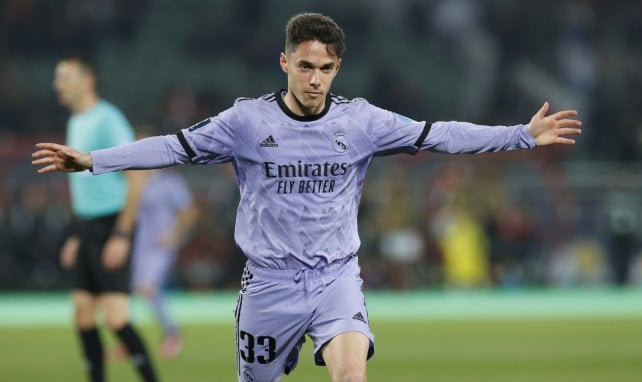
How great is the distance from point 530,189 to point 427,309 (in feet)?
14.1

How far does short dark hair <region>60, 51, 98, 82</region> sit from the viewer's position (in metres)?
9.23

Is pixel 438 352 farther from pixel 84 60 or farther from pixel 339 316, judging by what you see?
pixel 339 316

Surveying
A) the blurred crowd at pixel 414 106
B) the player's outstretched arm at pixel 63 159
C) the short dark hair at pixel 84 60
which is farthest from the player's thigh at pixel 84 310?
the blurred crowd at pixel 414 106

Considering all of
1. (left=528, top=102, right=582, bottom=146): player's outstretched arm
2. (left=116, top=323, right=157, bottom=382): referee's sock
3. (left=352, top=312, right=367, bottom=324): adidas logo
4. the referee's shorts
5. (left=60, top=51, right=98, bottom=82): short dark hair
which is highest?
(left=60, top=51, right=98, bottom=82): short dark hair

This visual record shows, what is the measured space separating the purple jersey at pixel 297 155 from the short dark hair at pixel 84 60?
3.04 m

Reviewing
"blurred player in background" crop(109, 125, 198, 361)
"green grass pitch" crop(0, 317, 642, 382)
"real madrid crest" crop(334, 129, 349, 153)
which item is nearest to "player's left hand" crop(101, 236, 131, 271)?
"green grass pitch" crop(0, 317, 642, 382)

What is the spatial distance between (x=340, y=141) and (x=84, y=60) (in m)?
3.44

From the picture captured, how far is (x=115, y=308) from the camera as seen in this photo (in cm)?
901

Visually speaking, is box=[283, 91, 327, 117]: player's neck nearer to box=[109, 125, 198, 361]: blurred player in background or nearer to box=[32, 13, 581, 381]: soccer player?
box=[32, 13, 581, 381]: soccer player

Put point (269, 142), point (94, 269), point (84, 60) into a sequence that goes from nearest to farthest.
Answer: point (269, 142), point (94, 269), point (84, 60)

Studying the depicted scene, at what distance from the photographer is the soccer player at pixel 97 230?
8992 millimetres

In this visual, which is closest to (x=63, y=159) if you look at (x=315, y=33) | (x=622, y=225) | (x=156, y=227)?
(x=315, y=33)

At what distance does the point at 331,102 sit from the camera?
21.6ft

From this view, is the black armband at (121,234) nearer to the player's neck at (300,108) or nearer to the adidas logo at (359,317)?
the player's neck at (300,108)
